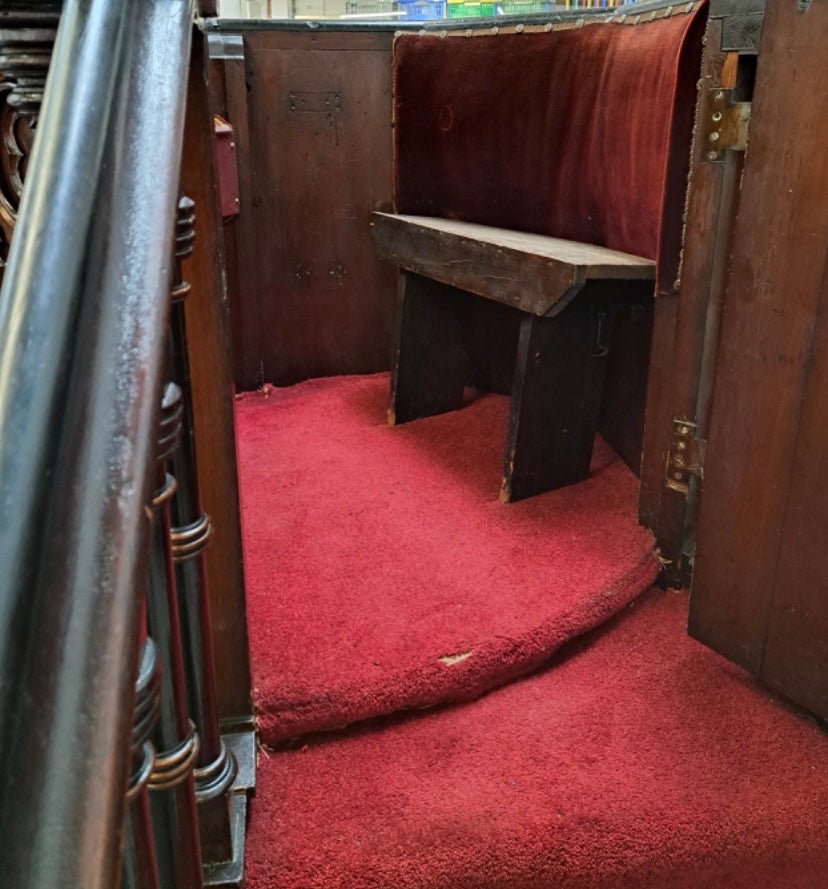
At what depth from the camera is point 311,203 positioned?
8.89ft

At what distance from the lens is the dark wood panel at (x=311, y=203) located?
2.55 m

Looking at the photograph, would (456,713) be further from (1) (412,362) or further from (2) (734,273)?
(1) (412,362)

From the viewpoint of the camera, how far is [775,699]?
144cm

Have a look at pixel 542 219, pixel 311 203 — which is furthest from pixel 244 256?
pixel 542 219

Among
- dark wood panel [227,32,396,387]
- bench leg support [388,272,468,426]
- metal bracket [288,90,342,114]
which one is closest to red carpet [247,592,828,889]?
bench leg support [388,272,468,426]

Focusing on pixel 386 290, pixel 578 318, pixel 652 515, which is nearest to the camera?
pixel 652 515

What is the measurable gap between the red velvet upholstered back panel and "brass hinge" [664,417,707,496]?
0.30 meters

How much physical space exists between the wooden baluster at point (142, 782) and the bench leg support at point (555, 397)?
4.86ft

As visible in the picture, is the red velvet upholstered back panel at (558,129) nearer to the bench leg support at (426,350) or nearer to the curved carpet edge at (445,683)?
the bench leg support at (426,350)

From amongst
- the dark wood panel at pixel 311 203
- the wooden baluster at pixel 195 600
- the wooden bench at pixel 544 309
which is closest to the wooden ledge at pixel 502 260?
the wooden bench at pixel 544 309

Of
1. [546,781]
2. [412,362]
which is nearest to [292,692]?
[546,781]

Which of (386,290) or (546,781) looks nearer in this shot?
(546,781)

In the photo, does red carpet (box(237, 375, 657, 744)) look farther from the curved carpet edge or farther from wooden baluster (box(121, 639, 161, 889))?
wooden baluster (box(121, 639, 161, 889))

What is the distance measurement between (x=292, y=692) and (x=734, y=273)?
0.91 meters
